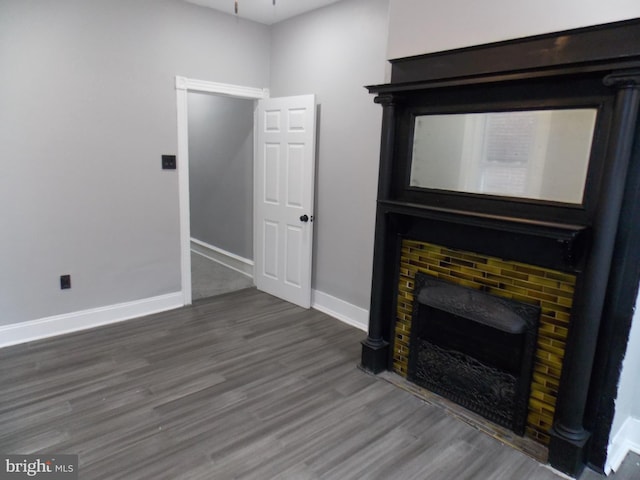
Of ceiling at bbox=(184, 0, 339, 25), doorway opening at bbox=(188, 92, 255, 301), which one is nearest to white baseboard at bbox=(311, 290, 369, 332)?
doorway opening at bbox=(188, 92, 255, 301)

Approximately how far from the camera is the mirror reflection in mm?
1897

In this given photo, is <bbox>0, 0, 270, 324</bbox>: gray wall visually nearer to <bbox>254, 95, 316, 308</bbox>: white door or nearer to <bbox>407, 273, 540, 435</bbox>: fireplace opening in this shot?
<bbox>254, 95, 316, 308</bbox>: white door

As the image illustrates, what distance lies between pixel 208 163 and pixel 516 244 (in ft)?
14.2

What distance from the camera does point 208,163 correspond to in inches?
217

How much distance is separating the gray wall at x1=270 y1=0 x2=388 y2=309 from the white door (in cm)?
13

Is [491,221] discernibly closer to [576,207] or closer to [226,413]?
[576,207]

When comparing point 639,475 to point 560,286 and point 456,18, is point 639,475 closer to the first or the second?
point 560,286

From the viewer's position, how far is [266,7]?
362 cm

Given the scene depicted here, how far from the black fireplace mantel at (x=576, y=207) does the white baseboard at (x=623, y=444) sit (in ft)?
0.18

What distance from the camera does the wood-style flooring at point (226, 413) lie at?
199cm

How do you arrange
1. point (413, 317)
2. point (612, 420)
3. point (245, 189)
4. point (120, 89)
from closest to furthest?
point (612, 420) → point (413, 317) → point (120, 89) → point (245, 189)

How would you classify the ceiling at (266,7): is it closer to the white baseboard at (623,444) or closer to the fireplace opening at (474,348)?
the fireplace opening at (474,348)

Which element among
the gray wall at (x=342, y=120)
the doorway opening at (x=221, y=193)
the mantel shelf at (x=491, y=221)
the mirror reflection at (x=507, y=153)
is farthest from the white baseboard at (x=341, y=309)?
the mirror reflection at (x=507, y=153)

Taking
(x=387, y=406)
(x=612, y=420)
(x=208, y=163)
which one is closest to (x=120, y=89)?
(x=208, y=163)
